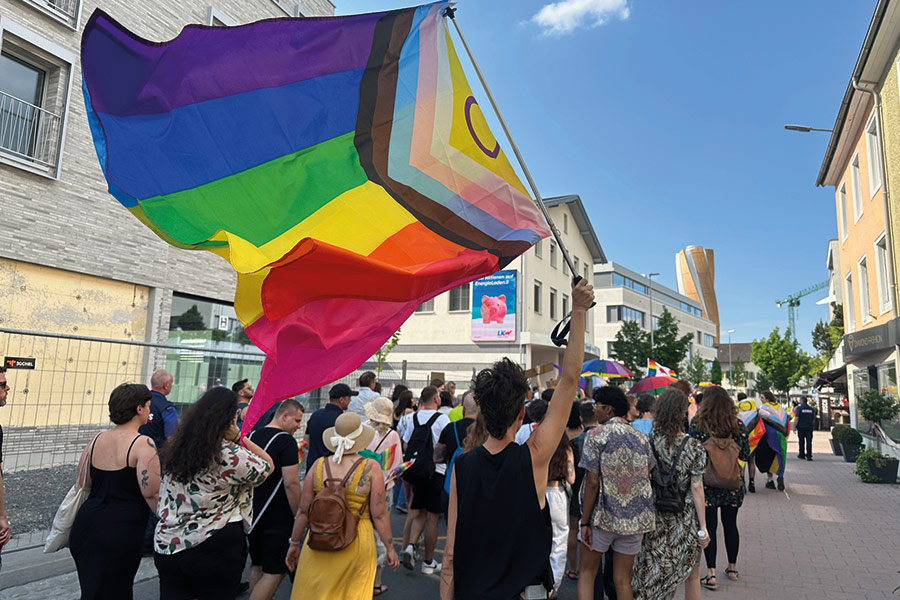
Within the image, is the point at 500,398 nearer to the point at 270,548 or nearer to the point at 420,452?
the point at 270,548

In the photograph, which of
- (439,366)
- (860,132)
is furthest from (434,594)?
(439,366)

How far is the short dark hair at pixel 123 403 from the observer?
3834mm

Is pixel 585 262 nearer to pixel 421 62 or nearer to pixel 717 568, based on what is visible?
pixel 717 568

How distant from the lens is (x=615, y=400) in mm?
4977

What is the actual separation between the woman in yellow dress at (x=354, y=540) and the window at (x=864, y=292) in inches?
734

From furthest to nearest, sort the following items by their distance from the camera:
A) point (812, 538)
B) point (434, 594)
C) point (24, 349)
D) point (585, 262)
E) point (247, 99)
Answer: point (585, 262)
point (812, 538)
point (24, 349)
point (434, 594)
point (247, 99)

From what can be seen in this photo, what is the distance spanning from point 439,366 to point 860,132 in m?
20.1

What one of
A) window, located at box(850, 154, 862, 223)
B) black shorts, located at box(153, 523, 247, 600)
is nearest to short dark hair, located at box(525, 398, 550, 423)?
black shorts, located at box(153, 523, 247, 600)

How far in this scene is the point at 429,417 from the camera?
6703 millimetres

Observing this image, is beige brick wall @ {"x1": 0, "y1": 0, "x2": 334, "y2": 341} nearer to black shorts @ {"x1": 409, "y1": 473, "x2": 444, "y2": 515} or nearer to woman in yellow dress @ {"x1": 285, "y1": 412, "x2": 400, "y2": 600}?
black shorts @ {"x1": 409, "y1": 473, "x2": 444, "y2": 515}

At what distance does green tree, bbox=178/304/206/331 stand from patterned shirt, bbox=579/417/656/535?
452 inches

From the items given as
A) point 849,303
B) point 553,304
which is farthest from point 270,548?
point 553,304

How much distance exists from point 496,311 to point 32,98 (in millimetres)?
21468

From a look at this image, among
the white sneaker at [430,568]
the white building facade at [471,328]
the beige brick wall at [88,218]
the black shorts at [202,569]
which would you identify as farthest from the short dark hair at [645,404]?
the white building facade at [471,328]
